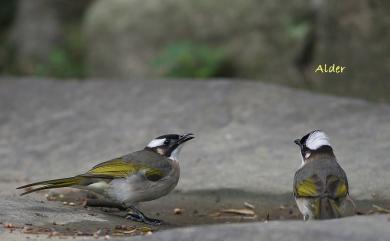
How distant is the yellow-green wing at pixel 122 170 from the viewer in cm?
686

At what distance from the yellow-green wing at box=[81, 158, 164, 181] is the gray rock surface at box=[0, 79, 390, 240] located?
0.33 m

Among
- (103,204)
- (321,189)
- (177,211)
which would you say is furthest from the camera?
(177,211)

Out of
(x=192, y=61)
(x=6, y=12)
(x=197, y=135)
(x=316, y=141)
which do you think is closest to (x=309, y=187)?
(x=316, y=141)

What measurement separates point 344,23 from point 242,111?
8.66 feet

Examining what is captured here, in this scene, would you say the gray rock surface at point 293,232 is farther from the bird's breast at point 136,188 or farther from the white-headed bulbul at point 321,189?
the bird's breast at point 136,188

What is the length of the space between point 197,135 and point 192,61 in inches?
166

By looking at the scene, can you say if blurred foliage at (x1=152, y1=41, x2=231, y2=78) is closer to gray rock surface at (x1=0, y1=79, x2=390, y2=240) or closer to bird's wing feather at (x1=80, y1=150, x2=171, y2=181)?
gray rock surface at (x1=0, y1=79, x2=390, y2=240)

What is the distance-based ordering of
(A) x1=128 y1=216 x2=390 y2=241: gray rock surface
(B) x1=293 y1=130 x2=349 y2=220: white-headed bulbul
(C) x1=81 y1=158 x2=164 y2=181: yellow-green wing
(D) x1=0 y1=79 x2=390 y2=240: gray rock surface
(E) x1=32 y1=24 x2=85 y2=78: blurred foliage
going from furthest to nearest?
(E) x1=32 y1=24 x2=85 y2=78: blurred foliage
(D) x1=0 y1=79 x2=390 y2=240: gray rock surface
(C) x1=81 y1=158 x2=164 y2=181: yellow-green wing
(B) x1=293 y1=130 x2=349 y2=220: white-headed bulbul
(A) x1=128 y1=216 x2=390 y2=241: gray rock surface

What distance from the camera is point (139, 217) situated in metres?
6.88

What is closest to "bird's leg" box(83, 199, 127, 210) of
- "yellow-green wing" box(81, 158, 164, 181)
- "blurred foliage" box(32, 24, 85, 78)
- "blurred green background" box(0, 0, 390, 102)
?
"yellow-green wing" box(81, 158, 164, 181)

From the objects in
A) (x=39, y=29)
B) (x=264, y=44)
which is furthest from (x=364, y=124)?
(x=39, y=29)

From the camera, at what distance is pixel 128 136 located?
32.9 feet

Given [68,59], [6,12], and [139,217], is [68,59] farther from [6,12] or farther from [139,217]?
[139,217]

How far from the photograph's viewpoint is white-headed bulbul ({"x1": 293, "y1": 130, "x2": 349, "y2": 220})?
588cm
